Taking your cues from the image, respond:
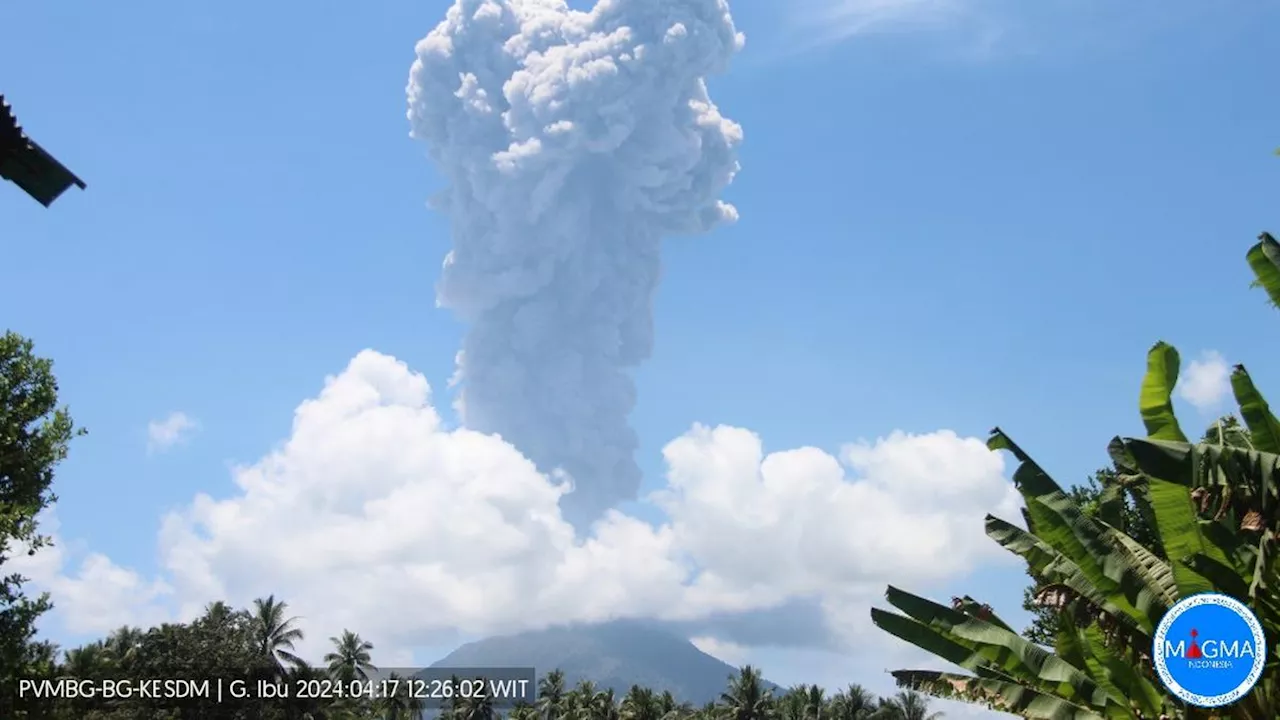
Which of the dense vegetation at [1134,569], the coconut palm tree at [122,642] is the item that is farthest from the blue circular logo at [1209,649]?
the coconut palm tree at [122,642]

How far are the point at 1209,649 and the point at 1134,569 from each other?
1613 millimetres

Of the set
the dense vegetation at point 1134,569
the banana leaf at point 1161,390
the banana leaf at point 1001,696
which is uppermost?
the banana leaf at point 1161,390

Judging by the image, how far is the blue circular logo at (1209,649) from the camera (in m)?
10.4

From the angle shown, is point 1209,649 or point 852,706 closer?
point 1209,649

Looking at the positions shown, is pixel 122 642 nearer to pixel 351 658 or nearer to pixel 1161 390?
pixel 351 658

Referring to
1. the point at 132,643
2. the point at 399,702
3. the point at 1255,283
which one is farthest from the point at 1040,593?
the point at 399,702

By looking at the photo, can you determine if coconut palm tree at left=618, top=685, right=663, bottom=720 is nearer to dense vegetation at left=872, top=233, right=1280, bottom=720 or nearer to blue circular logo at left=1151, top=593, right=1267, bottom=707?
dense vegetation at left=872, top=233, right=1280, bottom=720

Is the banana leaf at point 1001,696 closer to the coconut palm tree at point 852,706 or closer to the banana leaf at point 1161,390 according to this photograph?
the banana leaf at point 1161,390

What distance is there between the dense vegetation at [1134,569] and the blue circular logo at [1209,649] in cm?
55

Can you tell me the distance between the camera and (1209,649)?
34.9 feet

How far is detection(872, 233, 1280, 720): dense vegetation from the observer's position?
1086 centimetres

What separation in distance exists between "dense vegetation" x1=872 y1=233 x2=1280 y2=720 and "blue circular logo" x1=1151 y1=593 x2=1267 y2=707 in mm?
547

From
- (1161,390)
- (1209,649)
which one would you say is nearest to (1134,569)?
(1209,649)

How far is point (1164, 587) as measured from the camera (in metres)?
11.9
